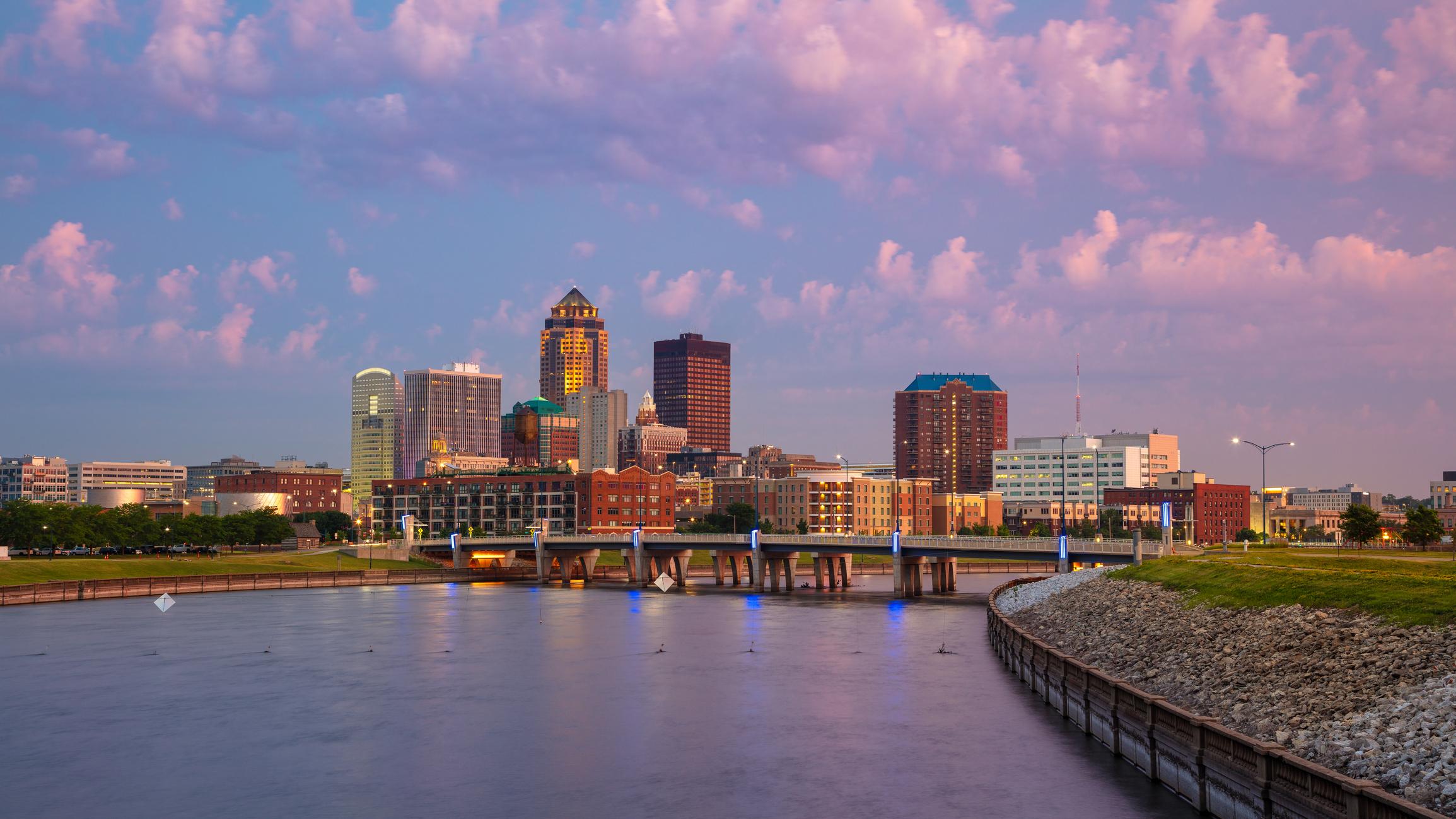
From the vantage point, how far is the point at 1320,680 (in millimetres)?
43375

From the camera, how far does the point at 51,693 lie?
2601 inches

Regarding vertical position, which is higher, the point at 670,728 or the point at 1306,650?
the point at 1306,650

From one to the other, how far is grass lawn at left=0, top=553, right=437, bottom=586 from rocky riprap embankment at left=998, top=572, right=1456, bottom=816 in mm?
112874

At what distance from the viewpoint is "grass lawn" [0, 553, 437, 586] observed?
137250 mm

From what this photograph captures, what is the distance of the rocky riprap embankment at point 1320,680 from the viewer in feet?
110

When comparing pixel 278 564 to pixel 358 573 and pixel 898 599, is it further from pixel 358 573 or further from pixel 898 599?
pixel 898 599

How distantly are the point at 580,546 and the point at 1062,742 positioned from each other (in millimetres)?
150819

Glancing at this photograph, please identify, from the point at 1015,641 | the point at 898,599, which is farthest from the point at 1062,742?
the point at 898,599

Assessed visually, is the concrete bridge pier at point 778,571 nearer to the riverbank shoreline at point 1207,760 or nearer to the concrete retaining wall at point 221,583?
the concrete retaining wall at point 221,583

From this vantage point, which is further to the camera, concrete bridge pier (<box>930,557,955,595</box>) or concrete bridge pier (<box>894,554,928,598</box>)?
concrete bridge pier (<box>930,557,955,595</box>)

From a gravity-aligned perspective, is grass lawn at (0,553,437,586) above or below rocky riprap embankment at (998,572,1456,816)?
below

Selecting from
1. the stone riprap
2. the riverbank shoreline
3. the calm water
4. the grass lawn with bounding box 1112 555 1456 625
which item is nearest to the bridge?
the stone riprap

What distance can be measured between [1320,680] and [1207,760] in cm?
899

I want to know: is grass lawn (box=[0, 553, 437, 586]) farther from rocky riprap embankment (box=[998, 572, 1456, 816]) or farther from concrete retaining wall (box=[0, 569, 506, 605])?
rocky riprap embankment (box=[998, 572, 1456, 816])
